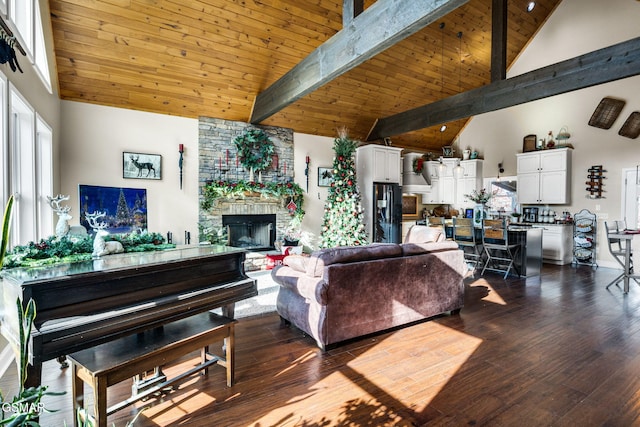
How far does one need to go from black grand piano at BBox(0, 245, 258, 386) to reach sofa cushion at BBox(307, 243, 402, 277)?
73cm

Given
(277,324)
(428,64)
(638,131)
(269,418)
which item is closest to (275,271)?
(277,324)

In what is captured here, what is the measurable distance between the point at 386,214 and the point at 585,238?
4.01 meters

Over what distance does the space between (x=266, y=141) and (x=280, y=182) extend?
0.87m

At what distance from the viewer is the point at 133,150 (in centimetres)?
539

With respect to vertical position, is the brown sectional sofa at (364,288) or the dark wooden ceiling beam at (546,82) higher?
the dark wooden ceiling beam at (546,82)

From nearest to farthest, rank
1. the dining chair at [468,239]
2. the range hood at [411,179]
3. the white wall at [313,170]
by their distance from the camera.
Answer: the dining chair at [468,239] → the white wall at [313,170] → the range hood at [411,179]

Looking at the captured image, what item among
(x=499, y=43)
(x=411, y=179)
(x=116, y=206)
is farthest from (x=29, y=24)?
(x=411, y=179)

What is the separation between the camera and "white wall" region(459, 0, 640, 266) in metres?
6.29

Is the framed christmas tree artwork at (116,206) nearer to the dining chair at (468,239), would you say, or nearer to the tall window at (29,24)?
the tall window at (29,24)

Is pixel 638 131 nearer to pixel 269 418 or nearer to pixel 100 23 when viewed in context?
pixel 269 418

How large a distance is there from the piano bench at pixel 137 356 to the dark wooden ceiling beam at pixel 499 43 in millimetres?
5406

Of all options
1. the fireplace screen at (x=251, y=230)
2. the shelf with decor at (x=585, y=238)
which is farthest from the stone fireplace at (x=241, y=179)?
the shelf with decor at (x=585, y=238)

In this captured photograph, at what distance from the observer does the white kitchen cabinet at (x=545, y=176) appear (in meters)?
6.89

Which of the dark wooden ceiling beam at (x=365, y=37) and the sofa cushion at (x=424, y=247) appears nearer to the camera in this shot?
the dark wooden ceiling beam at (x=365, y=37)
